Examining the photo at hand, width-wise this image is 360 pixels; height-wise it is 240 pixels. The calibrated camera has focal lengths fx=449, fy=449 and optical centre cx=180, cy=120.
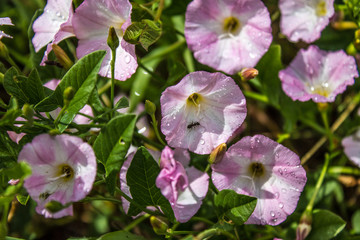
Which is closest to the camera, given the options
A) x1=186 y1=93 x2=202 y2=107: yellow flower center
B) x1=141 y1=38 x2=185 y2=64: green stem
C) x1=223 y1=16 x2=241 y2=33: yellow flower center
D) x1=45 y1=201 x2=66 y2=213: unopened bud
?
x1=45 y1=201 x2=66 y2=213: unopened bud

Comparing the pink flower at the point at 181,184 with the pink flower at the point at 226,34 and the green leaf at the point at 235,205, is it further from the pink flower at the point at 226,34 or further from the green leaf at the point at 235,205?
the pink flower at the point at 226,34

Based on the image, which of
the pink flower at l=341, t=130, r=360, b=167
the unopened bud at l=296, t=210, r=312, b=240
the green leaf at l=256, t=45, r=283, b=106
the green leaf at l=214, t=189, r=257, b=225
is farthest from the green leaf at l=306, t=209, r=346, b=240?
the green leaf at l=256, t=45, r=283, b=106

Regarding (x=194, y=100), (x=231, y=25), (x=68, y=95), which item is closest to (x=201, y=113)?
(x=194, y=100)

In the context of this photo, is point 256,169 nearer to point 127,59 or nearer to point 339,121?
point 127,59

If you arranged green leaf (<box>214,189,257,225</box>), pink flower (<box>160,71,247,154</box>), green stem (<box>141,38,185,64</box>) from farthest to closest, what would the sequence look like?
1. green stem (<box>141,38,185,64</box>)
2. pink flower (<box>160,71,247,154</box>)
3. green leaf (<box>214,189,257,225</box>)

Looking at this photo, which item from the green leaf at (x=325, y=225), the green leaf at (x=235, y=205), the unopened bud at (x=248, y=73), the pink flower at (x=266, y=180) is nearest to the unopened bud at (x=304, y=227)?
the green leaf at (x=325, y=225)

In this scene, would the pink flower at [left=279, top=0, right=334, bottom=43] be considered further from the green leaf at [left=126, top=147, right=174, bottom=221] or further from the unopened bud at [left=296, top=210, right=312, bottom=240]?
the green leaf at [left=126, top=147, right=174, bottom=221]
